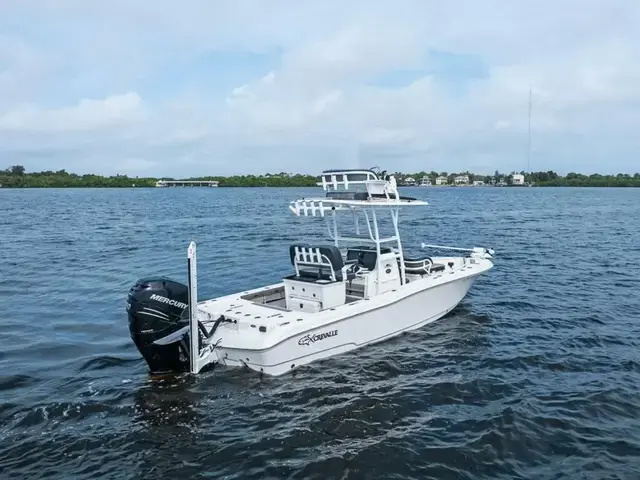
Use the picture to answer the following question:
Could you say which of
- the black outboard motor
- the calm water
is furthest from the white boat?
the calm water

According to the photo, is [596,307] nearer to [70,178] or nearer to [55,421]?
[55,421]

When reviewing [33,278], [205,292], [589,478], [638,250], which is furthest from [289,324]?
[638,250]

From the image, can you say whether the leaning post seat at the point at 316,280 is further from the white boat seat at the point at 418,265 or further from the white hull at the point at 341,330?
the white boat seat at the point at 418,265

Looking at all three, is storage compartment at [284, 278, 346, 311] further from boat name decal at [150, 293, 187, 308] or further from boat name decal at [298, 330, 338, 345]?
boat name decal at [150, 293, 187, 308]

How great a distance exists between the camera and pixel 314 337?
415 inches

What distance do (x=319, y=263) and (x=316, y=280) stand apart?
14.9 inches

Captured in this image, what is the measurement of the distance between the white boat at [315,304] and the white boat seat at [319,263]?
0.02 m

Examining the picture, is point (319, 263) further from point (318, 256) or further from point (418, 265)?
point (418, 265)

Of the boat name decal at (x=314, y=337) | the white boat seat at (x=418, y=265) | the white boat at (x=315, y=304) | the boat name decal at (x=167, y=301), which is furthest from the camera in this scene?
the white boat seat at (x=418, y=265)

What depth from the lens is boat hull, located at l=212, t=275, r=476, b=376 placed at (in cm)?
1003

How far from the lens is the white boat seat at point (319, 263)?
11531 millimetres

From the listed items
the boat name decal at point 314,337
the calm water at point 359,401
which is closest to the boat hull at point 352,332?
the boat name decal at point 314,337

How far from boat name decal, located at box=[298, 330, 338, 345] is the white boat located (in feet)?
0.07

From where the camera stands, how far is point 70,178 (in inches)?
6821
